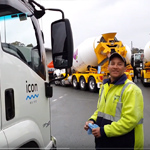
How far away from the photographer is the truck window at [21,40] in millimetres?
1718

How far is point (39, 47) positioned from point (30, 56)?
0.87 feet

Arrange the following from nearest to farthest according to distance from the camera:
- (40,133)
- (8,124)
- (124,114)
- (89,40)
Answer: (8,124)
(124,114)
(40,133)
(89,40)

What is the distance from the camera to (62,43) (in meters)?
2.17

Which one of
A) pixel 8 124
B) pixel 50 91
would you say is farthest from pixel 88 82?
pixel 8 124

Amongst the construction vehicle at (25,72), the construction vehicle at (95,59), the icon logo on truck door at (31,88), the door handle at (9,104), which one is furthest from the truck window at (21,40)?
the construction vehicle at (95,59)

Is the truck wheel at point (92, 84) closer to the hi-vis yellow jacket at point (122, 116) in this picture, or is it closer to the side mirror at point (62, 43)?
the side mirror at point (62, 43)

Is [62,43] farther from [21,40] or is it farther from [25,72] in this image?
[25,72]

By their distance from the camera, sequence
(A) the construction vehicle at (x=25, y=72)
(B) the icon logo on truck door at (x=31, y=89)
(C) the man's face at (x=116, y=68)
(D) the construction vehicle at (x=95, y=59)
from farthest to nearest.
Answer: (D) the construction vehicle at (x=95, y=59)
(C) the man's face at (x=116, y=68)
(B) the icon logo on truck door at (x=31, y=89)
(A) the construction vehicle at (x=25, y=72)

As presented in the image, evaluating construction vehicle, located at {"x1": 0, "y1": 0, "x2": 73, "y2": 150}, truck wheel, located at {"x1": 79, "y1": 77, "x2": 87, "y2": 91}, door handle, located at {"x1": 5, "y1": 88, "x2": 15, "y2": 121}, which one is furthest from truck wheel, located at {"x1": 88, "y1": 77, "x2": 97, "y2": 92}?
door handle, located at {"x1": 5, "y1": 88, "x2": 15, "y2": 121}

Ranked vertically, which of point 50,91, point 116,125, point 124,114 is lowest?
point 116,125

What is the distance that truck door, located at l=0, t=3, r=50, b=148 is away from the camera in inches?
61.9

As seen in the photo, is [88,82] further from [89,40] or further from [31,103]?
[31,103]

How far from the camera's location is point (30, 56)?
2.02m

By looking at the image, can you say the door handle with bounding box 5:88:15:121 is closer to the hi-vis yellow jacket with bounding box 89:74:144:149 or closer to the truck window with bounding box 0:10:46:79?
the truck window with bounding box 0:10:46:79
